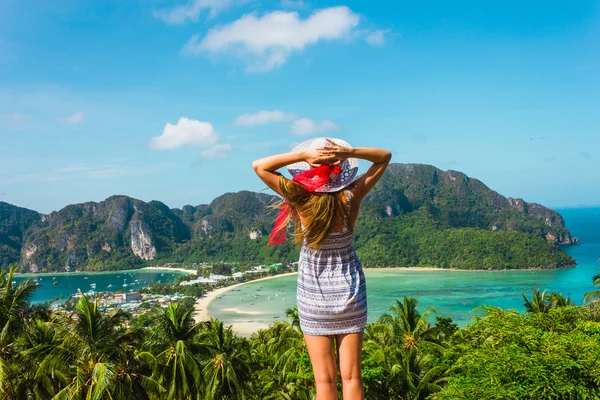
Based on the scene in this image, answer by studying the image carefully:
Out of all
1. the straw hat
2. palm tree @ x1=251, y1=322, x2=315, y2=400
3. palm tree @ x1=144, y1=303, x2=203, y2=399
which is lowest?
palm tree @ x1=251, y1=322, x2=315, y2=400

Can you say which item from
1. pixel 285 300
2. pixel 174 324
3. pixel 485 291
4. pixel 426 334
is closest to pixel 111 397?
pixel 174 324

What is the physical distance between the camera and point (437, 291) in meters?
49.6

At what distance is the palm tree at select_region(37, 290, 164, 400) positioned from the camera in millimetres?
5719

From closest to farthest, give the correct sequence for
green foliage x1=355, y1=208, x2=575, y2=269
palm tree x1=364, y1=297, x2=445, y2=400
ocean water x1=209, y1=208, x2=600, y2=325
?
palm tree x1=364, y1=297, x2=445, y2=400 < ocean water x1=209, y1=208, x2=600, y2=325 < green foliage x1=355, y1=208, x2=575, y2=269

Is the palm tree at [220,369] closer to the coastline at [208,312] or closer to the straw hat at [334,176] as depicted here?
the straw hat at [334,176]

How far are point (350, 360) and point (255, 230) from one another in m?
93.0

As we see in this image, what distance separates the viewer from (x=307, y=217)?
5.06ft

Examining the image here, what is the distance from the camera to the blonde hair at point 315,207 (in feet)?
5.00

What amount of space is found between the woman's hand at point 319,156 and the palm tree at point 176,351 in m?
7.33

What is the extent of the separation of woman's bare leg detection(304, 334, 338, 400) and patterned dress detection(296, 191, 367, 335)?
3cm

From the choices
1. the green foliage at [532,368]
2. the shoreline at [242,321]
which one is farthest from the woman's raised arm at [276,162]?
the shoreline at [242,321]

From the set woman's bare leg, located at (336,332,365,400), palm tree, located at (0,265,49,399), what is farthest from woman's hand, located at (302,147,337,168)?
palm tree, located at (0,265,49,399)

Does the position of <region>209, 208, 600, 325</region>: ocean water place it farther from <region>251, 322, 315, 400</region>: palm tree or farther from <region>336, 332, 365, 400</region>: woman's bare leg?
<region>336, 332, 365, 400</region>: woman's bare leg

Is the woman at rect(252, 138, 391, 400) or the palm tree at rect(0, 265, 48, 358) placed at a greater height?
the woman at rect(252, 138, 391, 400)
